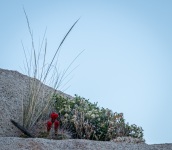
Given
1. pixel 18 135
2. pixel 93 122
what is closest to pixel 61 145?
pixel 18 135

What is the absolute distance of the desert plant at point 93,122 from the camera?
8.11 meters

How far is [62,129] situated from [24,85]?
2.50 m

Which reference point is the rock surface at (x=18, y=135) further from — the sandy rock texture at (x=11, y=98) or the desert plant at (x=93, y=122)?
the desert plant at (x=93, y=122)

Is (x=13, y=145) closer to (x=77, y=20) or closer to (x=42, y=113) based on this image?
(x=42, y=113)

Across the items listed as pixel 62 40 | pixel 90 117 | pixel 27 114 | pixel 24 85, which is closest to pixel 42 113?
pixel 27 114

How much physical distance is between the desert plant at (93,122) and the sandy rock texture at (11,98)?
0.68 metres

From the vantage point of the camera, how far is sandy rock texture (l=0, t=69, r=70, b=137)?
24.9ft

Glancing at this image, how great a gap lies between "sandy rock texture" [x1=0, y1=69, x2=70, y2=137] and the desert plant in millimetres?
677

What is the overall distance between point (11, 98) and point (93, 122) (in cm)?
210

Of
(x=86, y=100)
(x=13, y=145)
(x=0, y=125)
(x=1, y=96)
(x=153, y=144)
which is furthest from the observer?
(x=86, y=100)

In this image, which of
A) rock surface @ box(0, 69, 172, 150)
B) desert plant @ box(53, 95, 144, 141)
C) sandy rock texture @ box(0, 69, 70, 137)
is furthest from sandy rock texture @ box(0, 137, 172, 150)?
desert plant @ box(53, 95, 144, 141)

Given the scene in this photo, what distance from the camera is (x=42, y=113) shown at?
8164 millimetres

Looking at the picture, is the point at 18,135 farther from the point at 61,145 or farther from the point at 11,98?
the point at 61,145

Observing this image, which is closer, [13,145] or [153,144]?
[13,145]
